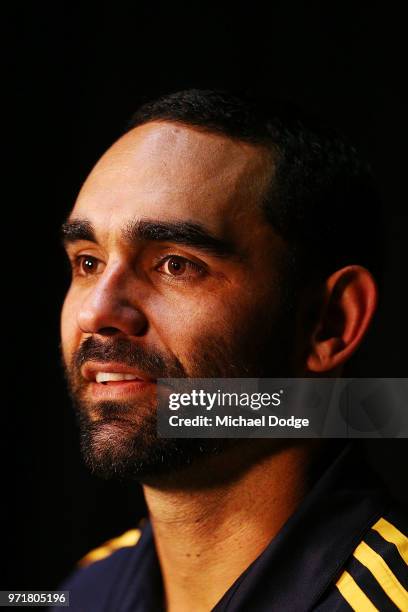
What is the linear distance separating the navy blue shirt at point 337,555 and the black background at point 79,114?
0.67 metres

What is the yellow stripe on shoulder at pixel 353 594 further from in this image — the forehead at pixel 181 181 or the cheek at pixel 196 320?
the forehead at pixel 181 181

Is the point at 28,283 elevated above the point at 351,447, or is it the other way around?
the point at 28,283

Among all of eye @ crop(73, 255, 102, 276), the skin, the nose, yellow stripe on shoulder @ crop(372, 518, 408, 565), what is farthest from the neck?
eye @ crop(73, 255, 102, 276)

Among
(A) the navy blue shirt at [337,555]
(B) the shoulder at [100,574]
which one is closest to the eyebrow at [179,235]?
(A) the navy blue shirt at [337,555]

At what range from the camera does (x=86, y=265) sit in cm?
143

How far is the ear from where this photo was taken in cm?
139

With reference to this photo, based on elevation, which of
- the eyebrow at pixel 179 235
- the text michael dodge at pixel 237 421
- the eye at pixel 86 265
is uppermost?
the eye at pixel 86 265

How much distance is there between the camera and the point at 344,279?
4.59 ft

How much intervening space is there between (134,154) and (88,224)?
5.4 inches

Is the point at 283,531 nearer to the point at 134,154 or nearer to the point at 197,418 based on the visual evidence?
the point at 197,418

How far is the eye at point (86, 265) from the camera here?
1416mm

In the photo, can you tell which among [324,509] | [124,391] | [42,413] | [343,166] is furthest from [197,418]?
[42,413]

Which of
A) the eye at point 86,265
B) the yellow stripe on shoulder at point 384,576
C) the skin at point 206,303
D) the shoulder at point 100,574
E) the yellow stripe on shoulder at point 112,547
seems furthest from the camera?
the yellow stripe on shoulder at point 112,547

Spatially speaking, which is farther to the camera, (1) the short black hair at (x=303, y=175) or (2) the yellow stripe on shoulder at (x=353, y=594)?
(1) the short black hair at (x=303, y=175)
